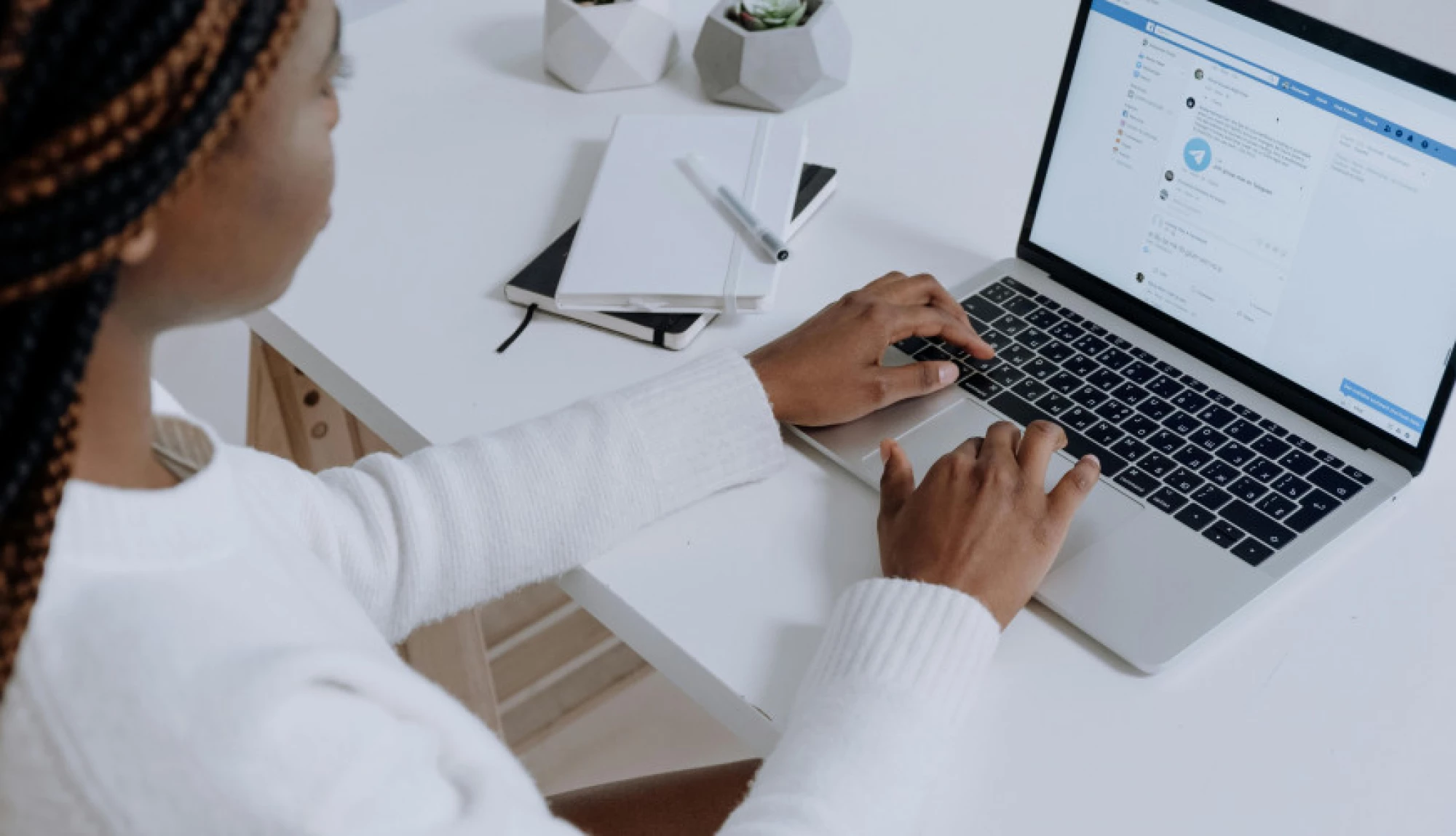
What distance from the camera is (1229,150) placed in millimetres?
890

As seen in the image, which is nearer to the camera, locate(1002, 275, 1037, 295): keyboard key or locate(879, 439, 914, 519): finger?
locate(879, 439, 914, 519): finger

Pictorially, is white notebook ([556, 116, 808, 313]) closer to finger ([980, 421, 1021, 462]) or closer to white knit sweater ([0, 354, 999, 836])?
white knit sweater ([0, 354, 999, 836])

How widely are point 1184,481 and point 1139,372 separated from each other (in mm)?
113

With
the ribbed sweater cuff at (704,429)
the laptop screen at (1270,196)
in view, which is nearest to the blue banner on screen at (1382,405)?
the laptop screen at (1270,196)

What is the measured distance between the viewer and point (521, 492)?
83 cm

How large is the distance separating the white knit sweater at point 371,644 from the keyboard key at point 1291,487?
23 cm

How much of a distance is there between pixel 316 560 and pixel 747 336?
0.41 m

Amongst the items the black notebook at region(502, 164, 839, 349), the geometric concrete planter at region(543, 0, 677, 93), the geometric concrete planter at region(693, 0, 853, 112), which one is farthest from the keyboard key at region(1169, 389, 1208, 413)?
the geometric concrete planter at region(543, 0, 677, 93)

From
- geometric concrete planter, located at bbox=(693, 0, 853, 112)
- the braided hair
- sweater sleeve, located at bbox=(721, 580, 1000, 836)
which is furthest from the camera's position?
geometric concrete planter, located at bbox=(693, 0, 853, 112)

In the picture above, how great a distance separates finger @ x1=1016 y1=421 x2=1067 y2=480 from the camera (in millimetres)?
815

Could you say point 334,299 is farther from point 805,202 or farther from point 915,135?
point 915,135

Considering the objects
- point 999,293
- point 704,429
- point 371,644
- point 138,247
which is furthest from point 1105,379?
point 138,247

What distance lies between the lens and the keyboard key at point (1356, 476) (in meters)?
0.85

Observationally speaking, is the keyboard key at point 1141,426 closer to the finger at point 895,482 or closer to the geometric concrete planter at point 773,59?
the finger at point 895,482
